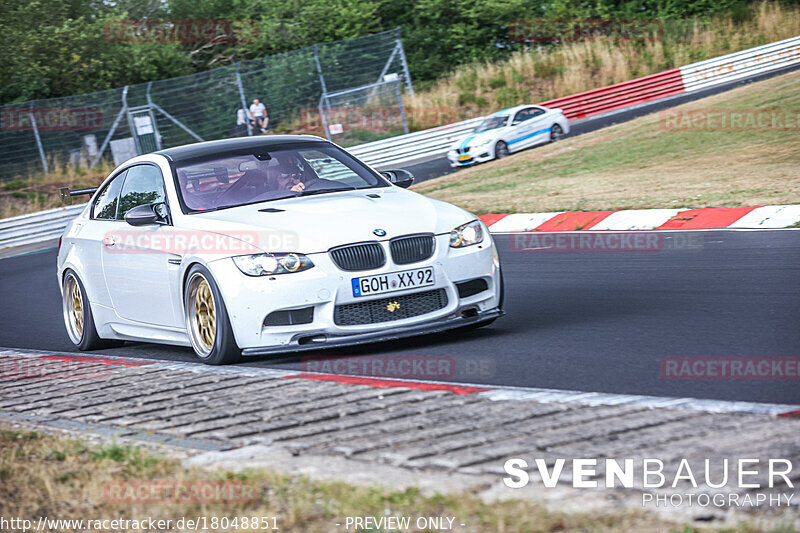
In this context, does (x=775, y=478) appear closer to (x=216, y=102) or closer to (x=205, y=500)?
(x=205, y=500)

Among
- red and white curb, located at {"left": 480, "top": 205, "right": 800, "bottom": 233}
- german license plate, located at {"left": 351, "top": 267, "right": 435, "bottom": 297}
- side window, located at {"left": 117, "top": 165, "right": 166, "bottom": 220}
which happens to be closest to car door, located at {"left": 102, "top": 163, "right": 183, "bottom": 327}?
side window, located at {"left": 117, "top": 165, "right": 166, "bottom": 220}

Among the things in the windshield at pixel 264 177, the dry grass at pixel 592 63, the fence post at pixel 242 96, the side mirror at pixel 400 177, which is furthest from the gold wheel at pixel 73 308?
the dry grass at pixel 592 63

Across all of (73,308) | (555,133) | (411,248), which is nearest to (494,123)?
(555,133)

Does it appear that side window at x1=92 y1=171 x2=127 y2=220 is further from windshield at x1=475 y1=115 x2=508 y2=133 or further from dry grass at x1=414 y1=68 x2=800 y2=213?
windshield at x1=475 y1=115 x2=508 y2=133

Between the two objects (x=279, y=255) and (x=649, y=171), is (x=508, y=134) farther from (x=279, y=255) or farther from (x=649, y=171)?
(x=279, y=255)

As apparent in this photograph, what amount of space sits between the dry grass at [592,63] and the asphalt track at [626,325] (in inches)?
1138

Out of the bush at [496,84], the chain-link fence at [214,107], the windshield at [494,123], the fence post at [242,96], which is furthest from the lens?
the bush at [496,84]

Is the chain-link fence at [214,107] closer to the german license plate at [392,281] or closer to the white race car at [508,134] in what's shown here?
the white race car at [508,134]

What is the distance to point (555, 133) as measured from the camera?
95.7ft

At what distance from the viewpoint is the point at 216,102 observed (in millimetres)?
31734

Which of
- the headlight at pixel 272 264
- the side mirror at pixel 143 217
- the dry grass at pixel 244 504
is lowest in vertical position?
the dry grass at pixel 244 504

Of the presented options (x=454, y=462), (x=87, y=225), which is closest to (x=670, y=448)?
(x=454, y=462)

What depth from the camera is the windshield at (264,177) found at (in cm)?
777

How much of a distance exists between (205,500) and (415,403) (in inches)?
60.4
